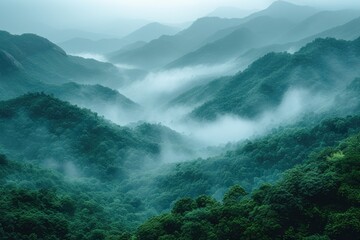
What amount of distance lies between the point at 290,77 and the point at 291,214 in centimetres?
8063

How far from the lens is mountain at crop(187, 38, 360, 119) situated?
98625 millimetres

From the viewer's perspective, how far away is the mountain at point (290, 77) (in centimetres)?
9862

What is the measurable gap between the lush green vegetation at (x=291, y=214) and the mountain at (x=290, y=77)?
71532 millimetres

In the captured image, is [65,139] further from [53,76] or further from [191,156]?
[53,76]

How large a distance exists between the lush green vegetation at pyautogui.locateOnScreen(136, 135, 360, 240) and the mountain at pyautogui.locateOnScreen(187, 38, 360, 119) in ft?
235

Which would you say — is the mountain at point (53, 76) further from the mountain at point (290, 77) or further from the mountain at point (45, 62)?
the mountain at point (290, 77)

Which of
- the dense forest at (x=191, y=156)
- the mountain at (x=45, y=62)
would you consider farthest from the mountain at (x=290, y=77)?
the mountain at (x=45, y=62)

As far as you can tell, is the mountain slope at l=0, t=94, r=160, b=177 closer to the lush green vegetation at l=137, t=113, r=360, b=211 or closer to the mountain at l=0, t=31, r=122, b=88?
the lush green vegetation at l=137, t=113, r=360, b=211

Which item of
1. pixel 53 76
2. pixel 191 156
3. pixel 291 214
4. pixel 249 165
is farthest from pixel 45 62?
pixel 291 214

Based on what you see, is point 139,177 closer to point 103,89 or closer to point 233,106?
point 233,106

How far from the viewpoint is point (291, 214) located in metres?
24.0

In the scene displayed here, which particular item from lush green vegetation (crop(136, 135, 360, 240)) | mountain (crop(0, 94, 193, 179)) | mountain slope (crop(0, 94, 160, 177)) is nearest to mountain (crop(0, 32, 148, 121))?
mountain slope (crop(0, 94, 160, 177))

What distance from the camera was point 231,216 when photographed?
85.5ft

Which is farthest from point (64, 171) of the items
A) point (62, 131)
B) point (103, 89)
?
point (103, 89)
